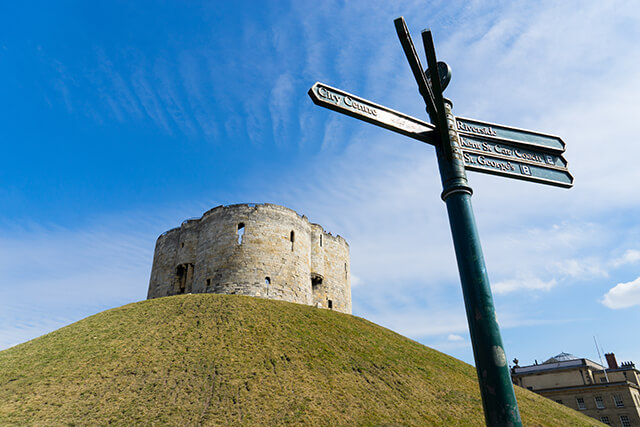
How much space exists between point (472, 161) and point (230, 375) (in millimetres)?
17650

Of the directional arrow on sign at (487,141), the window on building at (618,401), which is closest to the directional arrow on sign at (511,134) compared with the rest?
the directional arrow on sign at (487,141)

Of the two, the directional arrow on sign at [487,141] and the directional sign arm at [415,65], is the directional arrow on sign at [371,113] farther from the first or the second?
the directional sign arm at [415,65]

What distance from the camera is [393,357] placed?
23.7 meters

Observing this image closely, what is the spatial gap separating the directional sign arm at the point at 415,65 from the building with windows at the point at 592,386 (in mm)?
51744

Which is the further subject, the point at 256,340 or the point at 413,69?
the point at 256,340

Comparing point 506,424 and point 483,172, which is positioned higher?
point 483,172

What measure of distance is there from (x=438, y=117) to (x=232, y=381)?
690 inches

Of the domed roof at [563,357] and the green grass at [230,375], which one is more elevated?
the domed roof at [563,357]

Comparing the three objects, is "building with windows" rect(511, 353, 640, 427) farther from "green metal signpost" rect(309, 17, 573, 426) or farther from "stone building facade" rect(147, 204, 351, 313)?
"green metal signpost" rect(309, 17, 573, 426)

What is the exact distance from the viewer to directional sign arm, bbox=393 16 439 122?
3174 millimetres

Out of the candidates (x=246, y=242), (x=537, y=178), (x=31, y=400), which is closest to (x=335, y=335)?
(x=246, y=242)

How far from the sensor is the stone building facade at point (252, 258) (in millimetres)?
33938

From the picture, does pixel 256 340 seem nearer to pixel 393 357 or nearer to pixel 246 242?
pixel 393 357

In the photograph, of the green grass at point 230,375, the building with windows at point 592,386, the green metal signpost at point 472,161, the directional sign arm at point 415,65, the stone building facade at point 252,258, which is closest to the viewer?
the green metal signpost at point 472,161
